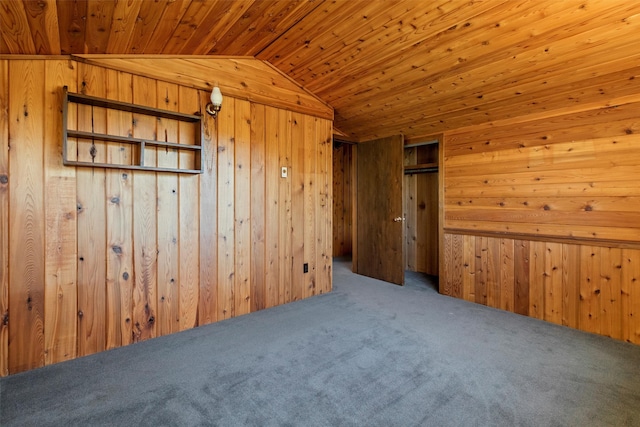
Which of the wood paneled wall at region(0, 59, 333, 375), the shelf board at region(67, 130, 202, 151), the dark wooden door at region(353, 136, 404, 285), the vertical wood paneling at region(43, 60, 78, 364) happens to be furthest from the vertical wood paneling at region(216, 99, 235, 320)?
the dark wooden door at region(353, 136, 404, 285)

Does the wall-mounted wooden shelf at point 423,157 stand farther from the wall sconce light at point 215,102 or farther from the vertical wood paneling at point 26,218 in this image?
the vertical wood paneling at point 26,218

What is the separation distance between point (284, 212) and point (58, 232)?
6.27 ft

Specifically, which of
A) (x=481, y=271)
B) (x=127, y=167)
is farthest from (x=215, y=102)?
(x=481, y=271)

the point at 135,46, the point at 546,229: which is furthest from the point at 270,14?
the point at 546,229

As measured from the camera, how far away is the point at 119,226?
231 cm

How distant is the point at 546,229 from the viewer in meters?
2.80

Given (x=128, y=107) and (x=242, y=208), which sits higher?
(x=128, y=107)

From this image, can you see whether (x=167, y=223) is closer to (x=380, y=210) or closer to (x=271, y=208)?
(x=271, y=208)

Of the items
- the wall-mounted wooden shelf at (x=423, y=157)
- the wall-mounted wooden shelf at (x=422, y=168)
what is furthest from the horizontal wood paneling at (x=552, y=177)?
the wall-mounted wooden shelf at (x=423, y=157)

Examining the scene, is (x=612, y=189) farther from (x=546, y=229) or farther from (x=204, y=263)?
(x=204, y=263)

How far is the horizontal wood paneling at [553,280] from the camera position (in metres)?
2.43

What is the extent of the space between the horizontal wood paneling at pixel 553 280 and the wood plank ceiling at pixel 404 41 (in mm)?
1334

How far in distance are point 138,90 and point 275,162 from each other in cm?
136

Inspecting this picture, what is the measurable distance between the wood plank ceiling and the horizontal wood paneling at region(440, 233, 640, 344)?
1.33m
